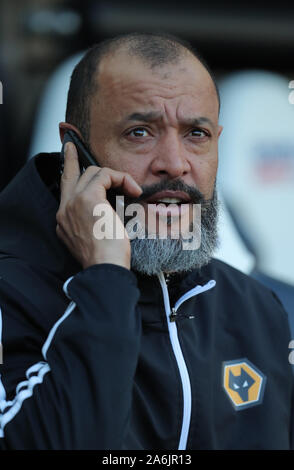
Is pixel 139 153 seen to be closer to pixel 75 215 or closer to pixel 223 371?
pixel 75 215

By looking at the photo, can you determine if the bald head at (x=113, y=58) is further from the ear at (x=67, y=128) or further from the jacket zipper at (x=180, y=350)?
the jacket zipper at (x=180, y=350)

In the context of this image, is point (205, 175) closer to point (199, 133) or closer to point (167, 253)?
point (199, 133)

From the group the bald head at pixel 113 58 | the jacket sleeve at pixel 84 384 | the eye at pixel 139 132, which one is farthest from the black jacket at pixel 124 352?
the eye at pixel 139 132

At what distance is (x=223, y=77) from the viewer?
219 inches

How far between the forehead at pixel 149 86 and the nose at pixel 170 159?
0.09m

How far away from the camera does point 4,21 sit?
238 inches

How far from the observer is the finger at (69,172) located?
1679 mm

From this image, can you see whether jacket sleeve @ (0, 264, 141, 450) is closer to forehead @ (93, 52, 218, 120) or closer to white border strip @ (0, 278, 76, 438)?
white border strip @ (0, 278, 76, 438)

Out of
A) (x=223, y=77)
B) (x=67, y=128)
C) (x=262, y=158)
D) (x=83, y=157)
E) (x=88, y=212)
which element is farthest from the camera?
(x=223, y=77)

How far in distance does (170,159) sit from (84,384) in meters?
0.63

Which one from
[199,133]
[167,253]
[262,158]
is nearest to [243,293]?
[167,253]

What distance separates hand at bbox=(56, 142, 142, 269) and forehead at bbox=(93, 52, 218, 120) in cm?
20

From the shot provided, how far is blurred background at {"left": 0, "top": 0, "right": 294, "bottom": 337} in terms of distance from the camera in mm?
4059
